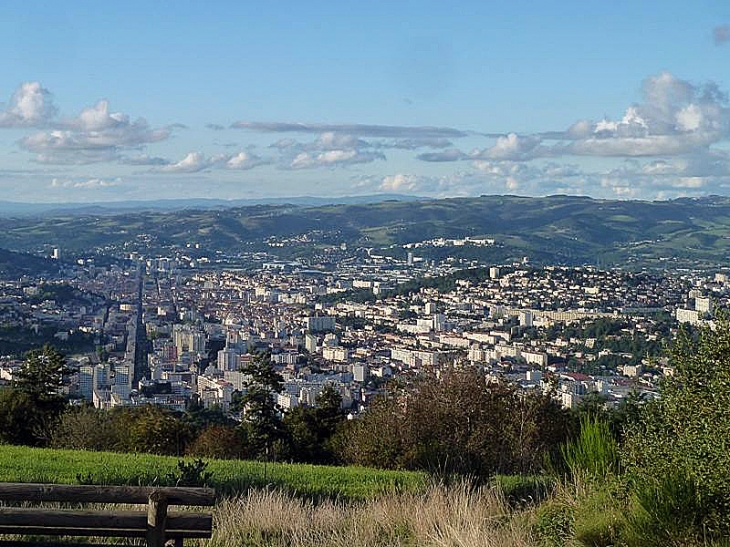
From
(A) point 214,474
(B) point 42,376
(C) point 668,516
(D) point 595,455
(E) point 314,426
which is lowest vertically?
(E) point 314,426

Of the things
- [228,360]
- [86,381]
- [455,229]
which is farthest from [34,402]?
[455,229]

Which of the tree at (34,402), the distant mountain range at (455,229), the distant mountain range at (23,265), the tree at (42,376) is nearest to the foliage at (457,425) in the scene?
the tree at (34,402)

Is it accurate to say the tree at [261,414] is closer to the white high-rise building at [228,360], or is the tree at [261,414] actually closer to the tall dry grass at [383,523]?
the tall dry grass at [383,523]

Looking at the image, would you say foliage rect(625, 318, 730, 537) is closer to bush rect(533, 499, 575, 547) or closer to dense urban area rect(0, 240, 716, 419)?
bush rect(533, 499, 575, 547)

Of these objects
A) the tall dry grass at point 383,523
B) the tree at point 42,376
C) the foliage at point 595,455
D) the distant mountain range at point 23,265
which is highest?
the foliage at point 595,455

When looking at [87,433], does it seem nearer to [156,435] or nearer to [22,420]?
[156,435]

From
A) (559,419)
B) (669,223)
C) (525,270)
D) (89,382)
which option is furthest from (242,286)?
(669,223)

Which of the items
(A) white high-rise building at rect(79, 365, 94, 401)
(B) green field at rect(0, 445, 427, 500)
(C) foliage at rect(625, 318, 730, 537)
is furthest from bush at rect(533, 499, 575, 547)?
(A) white high-rise building at rect(79, 365, 94, 401)
